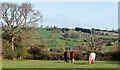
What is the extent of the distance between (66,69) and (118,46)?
29584mm

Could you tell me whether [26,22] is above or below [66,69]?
above

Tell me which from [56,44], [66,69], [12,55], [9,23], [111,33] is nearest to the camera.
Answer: [66,69]

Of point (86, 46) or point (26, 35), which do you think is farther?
point (86, 46)

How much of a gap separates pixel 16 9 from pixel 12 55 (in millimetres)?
9140

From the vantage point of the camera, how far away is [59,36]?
66938 mm

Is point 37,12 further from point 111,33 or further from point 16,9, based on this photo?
point 111,33

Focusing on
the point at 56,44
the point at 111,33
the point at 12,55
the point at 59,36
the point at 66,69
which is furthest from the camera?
the point at 111,33

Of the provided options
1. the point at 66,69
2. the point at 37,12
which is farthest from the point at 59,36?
the point at 66,69

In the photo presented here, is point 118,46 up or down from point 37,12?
down

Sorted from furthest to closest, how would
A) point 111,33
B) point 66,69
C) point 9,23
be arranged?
point 111,33
point 9,23
point 66,69

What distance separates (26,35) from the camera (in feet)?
154

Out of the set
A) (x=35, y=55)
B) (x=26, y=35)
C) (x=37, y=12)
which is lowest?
(x=35, y=55)

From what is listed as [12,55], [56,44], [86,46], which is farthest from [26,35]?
[86,46]

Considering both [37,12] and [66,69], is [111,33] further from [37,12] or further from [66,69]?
[66,69]
